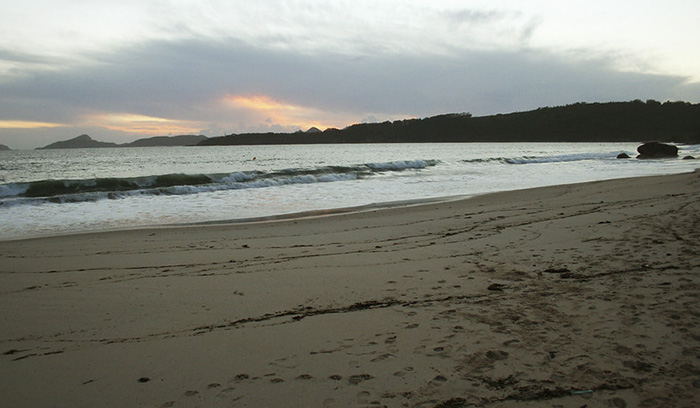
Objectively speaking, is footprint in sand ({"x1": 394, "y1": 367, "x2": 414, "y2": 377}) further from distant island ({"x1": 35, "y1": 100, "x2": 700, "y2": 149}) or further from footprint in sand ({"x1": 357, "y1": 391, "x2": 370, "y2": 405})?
distant island ({"x1": 35, "y1": 100, "x2": 700, "y2": 149})

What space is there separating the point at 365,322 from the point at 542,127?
138 meters

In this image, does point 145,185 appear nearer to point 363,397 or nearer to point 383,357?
point 383,357

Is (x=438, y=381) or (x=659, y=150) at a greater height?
(x=659, y=150)

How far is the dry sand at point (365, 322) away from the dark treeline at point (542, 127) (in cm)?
11131

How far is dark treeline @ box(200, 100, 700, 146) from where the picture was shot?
10991cm

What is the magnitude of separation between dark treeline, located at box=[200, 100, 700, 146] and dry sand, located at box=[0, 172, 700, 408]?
111 meters

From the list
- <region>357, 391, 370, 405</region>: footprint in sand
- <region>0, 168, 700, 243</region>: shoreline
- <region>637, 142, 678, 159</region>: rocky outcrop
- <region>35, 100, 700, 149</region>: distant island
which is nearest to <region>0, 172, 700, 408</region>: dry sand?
<region>357, 391, 370, 405</region>: footprint in sand

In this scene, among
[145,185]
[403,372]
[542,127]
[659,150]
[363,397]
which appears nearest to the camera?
[363,397]

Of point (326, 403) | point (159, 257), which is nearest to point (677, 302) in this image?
point (326, 403)

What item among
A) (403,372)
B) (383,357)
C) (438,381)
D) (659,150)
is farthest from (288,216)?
(659,150)

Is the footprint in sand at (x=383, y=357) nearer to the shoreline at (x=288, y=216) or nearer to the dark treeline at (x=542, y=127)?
the shoreline at (x=288, y=216)

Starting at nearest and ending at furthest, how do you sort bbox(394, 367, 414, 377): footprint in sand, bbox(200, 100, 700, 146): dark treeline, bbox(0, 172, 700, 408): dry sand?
1. bbox(0, 172, 700, 408): dry sand
2. bbox(394, 367, 414, 377): footprint in sand
3. bbox(200, 100, 700, 146): dark treeline

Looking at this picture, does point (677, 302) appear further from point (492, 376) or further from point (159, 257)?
point (159, 257)

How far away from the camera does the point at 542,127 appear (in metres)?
127
